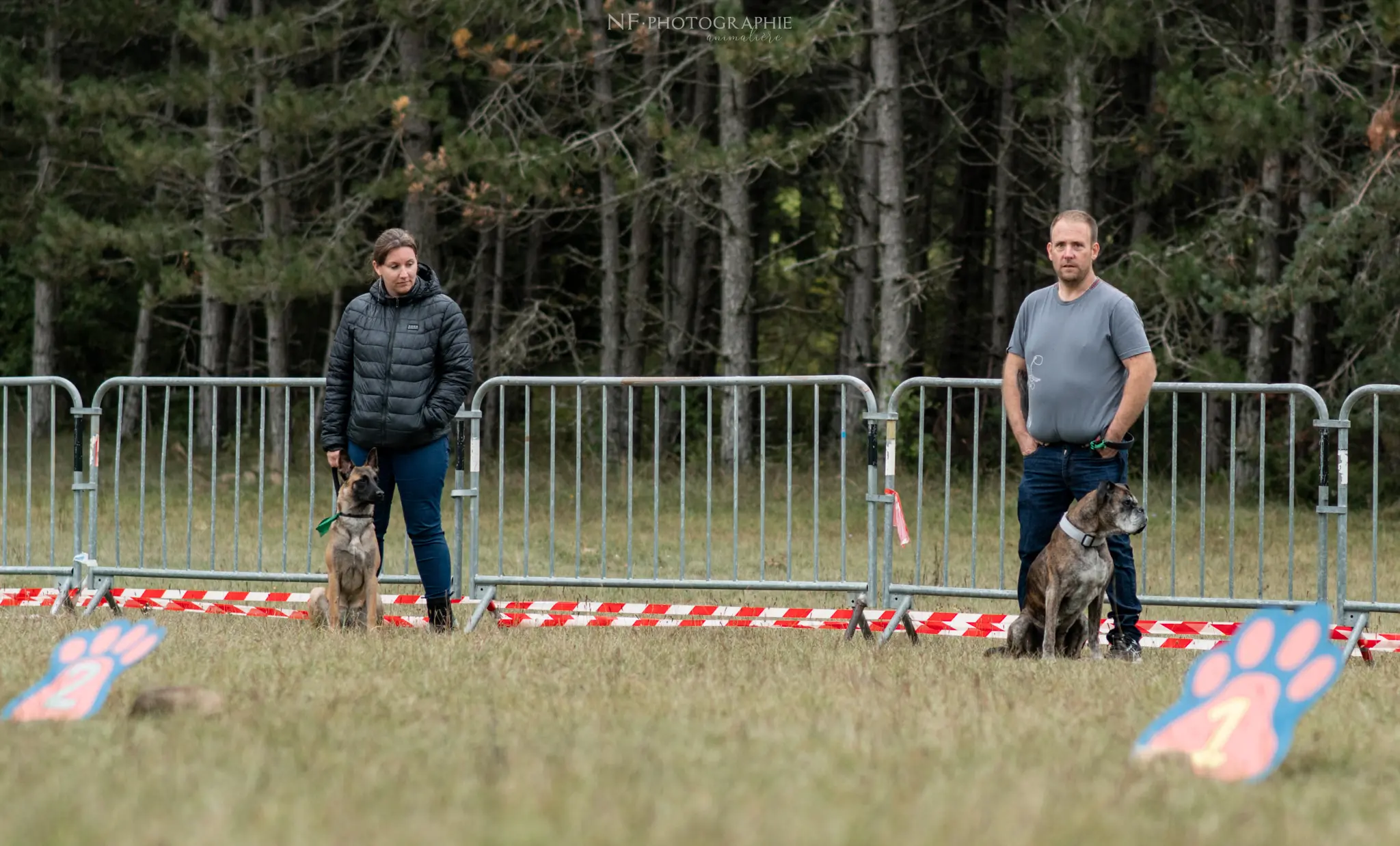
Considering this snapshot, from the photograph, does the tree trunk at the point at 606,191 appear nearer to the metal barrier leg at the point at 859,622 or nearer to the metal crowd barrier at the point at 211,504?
the metal crowd barrier at the point at 211,504

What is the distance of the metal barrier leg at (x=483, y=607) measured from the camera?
9423 mm

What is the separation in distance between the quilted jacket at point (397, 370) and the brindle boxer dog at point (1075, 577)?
305 cm

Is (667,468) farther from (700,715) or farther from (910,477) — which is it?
(700,715)

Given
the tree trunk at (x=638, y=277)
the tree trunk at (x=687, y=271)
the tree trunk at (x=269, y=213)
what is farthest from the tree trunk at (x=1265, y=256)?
the tree trunk at (x=269, y=213)

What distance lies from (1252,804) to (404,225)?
22122 millimetres

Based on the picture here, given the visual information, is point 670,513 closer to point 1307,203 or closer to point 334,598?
point 334,598

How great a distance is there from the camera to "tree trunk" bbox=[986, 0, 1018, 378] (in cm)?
2741

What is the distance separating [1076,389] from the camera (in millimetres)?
8070

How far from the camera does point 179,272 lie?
25156mm

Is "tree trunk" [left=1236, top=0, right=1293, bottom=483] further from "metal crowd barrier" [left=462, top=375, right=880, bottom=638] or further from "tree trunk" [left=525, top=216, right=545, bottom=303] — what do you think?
"tree trunk" [left=525, top=216, right=545, bottom=303]

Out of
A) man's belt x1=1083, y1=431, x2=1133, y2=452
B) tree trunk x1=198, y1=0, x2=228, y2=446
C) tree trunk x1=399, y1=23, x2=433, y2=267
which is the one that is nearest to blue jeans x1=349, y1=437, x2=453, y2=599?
man's belt x1=1083, y1=431, x2=1133, y2=452

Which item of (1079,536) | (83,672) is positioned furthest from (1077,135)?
(83,672)

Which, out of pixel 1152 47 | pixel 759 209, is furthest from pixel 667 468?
pixel 759 209

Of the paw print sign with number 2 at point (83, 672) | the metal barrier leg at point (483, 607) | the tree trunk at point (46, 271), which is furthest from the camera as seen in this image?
the tree trunk at point (46, 271)
